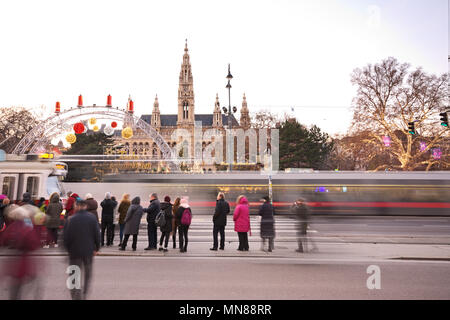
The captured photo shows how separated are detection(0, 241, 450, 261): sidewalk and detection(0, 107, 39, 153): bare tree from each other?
39328 millimetres

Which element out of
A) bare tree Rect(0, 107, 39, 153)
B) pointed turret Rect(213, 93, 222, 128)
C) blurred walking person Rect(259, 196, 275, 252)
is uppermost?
pointed turret Rect(213, 93, 222, 128)

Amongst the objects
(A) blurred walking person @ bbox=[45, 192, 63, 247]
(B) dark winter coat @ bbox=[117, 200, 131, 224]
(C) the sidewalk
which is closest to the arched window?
(B) dark winter coat @ bbox=[117, 200, 131, 224]

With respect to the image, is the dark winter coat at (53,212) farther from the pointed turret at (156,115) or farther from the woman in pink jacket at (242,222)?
the pointed turret at (156,115)

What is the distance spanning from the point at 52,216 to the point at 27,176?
5336 mm

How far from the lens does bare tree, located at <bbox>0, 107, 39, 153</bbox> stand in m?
41.1

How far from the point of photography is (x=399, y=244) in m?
10.3

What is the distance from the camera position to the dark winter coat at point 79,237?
4.66 metres

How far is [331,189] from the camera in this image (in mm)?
18938

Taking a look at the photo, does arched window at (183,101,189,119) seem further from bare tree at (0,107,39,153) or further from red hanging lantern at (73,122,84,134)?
red hanging lantern at (73,122,84,134)

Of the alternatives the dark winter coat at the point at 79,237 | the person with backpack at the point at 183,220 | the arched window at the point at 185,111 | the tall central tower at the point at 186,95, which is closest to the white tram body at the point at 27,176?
the person with backpack at the point at 183,220

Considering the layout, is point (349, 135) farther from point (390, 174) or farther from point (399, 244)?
point (399, 244)

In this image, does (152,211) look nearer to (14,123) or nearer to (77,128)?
(77,128)

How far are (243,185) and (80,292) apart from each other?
1553cm

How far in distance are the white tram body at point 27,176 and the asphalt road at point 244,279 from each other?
20.0ft
